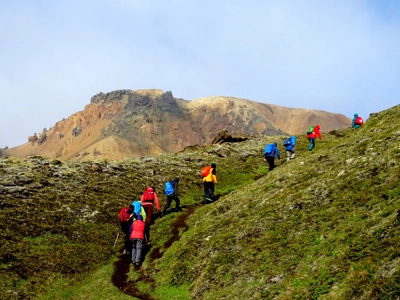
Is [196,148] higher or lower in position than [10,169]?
higher

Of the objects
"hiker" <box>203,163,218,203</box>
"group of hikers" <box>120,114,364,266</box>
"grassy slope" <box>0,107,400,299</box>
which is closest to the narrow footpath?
"grassy slope" <box>0,107,400,299</box>

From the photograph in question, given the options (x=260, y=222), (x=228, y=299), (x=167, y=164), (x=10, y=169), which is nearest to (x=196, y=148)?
(x=167, y=164)

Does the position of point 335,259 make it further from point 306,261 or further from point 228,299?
point 228,299

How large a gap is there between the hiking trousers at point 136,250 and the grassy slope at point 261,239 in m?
0.73

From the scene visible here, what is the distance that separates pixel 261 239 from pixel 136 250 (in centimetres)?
866

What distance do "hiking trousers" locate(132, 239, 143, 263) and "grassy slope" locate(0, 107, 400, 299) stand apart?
728mm

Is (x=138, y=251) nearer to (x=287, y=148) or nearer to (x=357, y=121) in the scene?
(x=287, y=148)

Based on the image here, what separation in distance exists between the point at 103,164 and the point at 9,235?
17413 mm

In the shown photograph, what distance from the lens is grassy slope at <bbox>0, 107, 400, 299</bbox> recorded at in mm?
14023

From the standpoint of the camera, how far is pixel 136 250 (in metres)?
24.1

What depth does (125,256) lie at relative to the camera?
25688 millimetres

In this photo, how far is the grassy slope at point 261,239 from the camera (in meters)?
14.0

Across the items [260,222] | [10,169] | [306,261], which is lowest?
[306,261]

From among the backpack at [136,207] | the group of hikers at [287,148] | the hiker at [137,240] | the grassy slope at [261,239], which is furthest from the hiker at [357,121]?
the hiker at [137,240]
